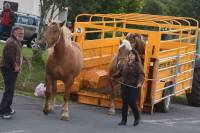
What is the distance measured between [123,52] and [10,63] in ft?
9.19

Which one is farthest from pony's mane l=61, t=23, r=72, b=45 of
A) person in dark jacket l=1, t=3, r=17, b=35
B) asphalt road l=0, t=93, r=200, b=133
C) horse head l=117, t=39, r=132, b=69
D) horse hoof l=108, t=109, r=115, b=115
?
person in dark jacket l=1, t=3, r=17, b=35

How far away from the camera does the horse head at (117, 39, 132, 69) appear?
490 inches

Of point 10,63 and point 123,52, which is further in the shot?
point 123,52

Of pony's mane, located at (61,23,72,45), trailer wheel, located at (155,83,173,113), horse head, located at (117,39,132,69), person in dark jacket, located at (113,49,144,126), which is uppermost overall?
pony's mane, located at (61,23,72,45)

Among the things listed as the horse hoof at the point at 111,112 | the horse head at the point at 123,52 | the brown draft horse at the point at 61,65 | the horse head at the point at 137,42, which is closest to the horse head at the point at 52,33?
the brown draft horse at the point at 61,65

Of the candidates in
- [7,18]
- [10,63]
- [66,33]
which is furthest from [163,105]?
[7,18]

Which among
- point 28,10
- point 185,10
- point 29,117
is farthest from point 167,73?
point 185,10

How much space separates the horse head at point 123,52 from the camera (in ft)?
40.8

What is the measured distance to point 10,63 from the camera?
10906mm

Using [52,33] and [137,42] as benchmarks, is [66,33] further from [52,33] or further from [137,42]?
[137,42]

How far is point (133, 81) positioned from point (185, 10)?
52.0 m

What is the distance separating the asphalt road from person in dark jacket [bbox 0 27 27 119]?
0.28 m

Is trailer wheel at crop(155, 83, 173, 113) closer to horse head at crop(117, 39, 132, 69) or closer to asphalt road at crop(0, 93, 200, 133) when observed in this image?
asphalt road at crop(0, 93, 200, 133)

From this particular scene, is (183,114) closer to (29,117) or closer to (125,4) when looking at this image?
(29,117)
